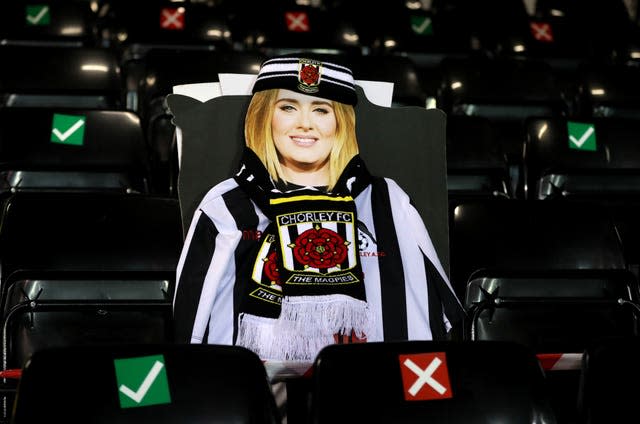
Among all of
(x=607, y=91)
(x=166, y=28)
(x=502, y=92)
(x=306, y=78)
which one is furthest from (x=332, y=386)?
(x=166, y=28)

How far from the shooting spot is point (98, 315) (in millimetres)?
2338

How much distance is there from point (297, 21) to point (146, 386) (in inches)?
121

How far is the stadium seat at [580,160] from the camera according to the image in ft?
10.8

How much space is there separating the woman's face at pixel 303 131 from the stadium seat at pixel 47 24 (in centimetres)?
228

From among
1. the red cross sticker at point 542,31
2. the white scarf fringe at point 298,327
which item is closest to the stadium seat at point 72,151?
the white scarf fringe at point 298,327

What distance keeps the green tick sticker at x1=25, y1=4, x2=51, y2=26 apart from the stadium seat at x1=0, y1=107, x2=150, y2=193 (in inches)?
55.1

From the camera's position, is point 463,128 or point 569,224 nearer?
point 569,224

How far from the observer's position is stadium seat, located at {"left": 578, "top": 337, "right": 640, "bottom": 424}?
175 centimetres

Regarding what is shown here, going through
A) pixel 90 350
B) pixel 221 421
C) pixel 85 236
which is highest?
pixel 85 236

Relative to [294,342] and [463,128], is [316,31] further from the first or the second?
[294,342]

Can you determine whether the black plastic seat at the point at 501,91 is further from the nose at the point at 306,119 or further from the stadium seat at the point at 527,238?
the nose at the point at 306,119

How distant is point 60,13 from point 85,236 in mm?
2152

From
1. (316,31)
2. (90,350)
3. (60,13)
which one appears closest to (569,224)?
(90,350)

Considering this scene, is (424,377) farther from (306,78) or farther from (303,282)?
(306,78)
